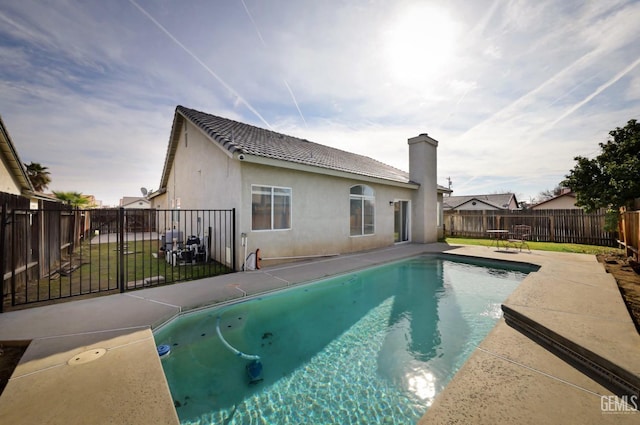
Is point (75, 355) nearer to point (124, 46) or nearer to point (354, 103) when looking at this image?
point (124, 46)

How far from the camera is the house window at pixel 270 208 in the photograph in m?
7.79

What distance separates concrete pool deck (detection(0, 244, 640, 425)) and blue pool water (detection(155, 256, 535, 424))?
1.65 feet

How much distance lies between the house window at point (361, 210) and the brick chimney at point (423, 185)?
3775 mm

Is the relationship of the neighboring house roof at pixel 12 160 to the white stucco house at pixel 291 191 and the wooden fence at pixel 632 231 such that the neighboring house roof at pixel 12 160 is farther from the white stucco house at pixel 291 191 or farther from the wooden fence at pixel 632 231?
the wooden fence at pixel 632 231

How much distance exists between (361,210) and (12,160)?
15357 mm

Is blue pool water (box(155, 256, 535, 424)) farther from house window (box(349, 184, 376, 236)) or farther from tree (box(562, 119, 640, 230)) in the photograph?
tree (box(562, 119, 640, 230))

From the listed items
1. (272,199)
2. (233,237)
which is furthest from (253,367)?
(272,199)

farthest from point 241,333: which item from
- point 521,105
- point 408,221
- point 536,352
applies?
point 521,105

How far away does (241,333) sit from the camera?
4.29 meters

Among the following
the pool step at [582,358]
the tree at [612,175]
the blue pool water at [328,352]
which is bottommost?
the blue pool water at [328,352]

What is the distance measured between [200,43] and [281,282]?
8303 mm

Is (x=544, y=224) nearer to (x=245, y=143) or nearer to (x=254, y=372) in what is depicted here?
(x=245, y=143)

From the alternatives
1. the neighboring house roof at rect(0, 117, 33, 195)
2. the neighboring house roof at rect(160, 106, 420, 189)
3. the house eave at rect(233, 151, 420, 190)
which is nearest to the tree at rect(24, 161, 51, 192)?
the neighboring house roof at rect(0, 117, 33, 195)

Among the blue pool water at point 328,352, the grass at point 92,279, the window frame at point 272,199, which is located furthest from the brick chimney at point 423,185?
the grass at point 92,279
